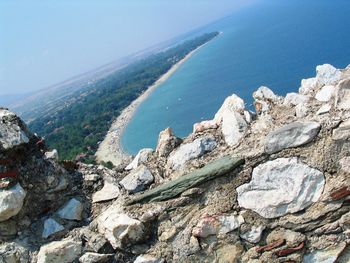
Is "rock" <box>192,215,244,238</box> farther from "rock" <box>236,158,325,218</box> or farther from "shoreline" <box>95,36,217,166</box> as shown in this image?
"shoreline" <box>95,36,217,166</box>

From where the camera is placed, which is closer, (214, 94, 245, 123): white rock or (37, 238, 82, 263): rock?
(37, 238, 82, 263): rock

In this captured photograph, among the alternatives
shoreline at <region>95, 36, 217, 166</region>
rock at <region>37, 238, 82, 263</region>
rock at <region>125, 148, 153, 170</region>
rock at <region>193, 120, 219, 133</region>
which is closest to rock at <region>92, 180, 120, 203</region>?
rock at <region>125, 148, 153, 170</region>

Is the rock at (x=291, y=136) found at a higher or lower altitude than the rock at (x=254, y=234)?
higher

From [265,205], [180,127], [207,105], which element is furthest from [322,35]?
[265,205]

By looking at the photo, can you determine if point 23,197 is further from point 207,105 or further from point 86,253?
point 207,105

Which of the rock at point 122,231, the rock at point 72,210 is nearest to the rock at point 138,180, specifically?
the rock at point 122,231

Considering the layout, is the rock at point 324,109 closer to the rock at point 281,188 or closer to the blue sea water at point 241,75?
the rock at point 281,188
